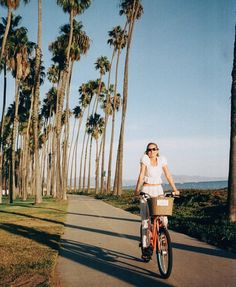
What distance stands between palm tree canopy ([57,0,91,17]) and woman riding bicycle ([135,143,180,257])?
27.8 meters

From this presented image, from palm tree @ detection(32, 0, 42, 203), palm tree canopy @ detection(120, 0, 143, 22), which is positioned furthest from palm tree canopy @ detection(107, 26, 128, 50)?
palm tree @ detection(32, 0, 42, 203)

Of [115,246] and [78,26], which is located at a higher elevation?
[78,26]

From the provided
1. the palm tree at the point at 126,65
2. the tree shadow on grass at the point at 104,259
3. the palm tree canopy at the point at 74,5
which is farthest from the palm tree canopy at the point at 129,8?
the tree shadow on grass at the point at 104,259

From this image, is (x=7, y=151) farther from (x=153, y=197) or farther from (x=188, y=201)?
(x=153, y=197)

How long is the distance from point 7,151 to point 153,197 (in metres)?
77.5

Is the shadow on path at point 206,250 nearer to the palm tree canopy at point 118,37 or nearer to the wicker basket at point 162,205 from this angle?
the wicker basket at point 162,205

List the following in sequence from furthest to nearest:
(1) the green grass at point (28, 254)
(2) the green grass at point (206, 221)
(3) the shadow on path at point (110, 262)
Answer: (2) the green grass at point (206, 221)
(1) the green grass at point (28, 254)
(3) the shadow on path at point (110, 262)

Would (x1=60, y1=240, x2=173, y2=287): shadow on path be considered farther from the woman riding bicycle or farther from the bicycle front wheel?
the woman riding bicycle

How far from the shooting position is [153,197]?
6.43m

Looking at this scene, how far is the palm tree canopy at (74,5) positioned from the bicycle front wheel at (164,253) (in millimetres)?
28925

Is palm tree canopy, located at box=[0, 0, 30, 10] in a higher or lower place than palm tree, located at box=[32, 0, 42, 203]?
higher

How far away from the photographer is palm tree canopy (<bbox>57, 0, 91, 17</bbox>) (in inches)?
1257

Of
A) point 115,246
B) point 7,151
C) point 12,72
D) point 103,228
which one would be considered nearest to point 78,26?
point 12,72

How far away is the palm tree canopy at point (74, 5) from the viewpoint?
31.9m
